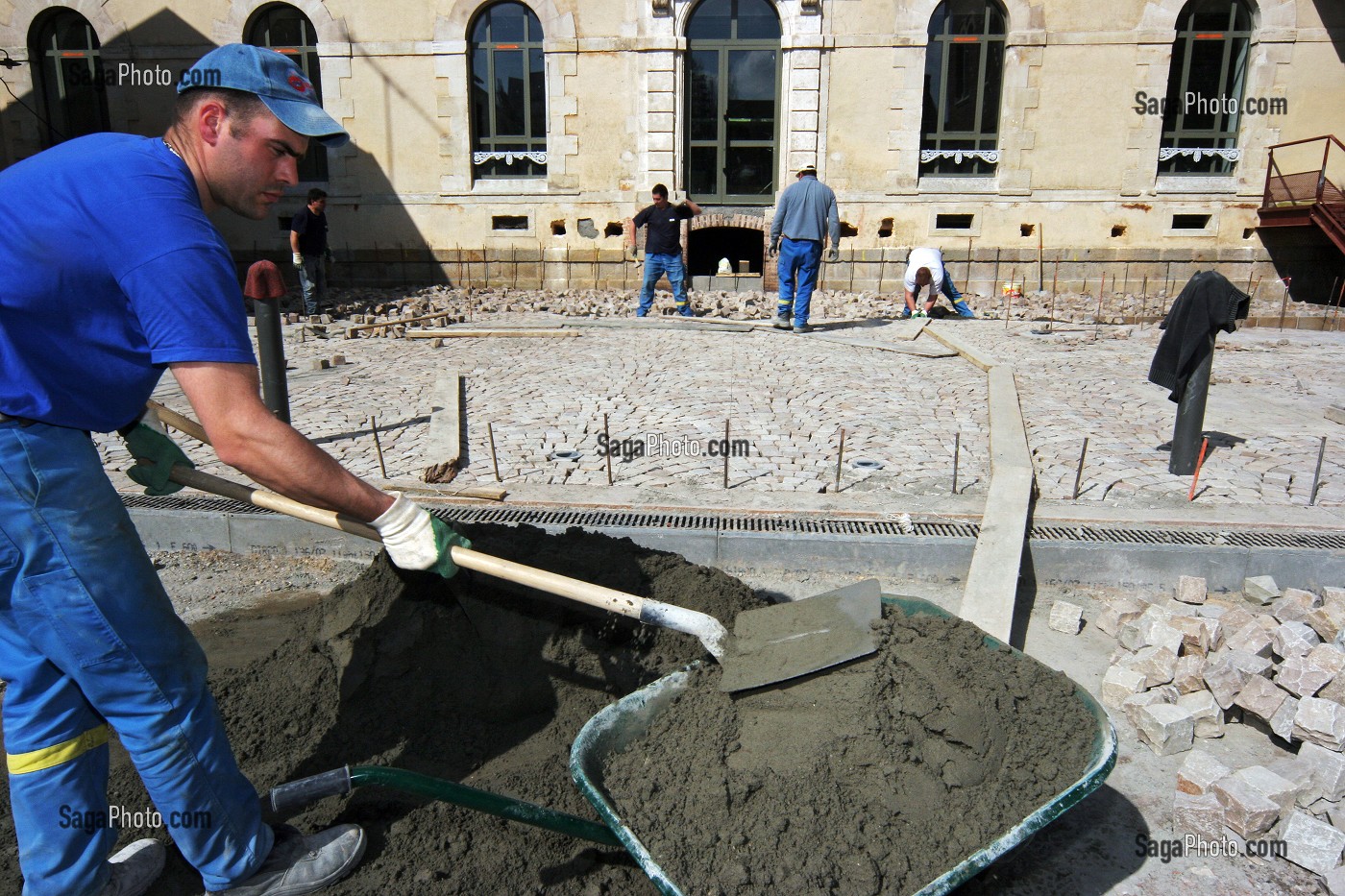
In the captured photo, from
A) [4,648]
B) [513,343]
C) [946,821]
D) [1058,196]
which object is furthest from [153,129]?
[946,821]

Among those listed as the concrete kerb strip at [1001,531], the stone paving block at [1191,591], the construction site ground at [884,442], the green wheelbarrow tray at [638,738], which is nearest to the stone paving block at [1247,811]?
the construction site ground at [884,442]

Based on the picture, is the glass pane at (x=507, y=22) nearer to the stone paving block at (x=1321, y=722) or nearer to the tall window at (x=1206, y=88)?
the tall window at (x=1206, y=88)

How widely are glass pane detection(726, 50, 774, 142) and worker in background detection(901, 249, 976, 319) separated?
14.5 feet

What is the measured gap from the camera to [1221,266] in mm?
16156

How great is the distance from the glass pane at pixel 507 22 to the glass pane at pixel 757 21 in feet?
13.1

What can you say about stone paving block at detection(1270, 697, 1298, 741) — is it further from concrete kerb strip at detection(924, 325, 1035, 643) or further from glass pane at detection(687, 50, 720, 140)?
glass pane at detection(687, 50, 720, 140)

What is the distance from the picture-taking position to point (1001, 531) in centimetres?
449

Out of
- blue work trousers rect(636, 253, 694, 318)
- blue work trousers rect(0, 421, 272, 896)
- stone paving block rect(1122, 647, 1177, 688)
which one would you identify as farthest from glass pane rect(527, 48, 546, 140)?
blue work trousers rect(0, 421, 272, 896)

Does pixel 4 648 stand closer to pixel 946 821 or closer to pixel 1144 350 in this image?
pixel 946 821

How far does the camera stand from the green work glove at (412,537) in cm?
245

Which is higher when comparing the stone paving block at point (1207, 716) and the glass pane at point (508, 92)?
the glass pane at point (508, 92)

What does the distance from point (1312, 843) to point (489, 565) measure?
98.3 inches

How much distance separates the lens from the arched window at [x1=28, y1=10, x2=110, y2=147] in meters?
16.7

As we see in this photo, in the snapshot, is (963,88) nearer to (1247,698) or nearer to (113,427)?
(1247,698)
